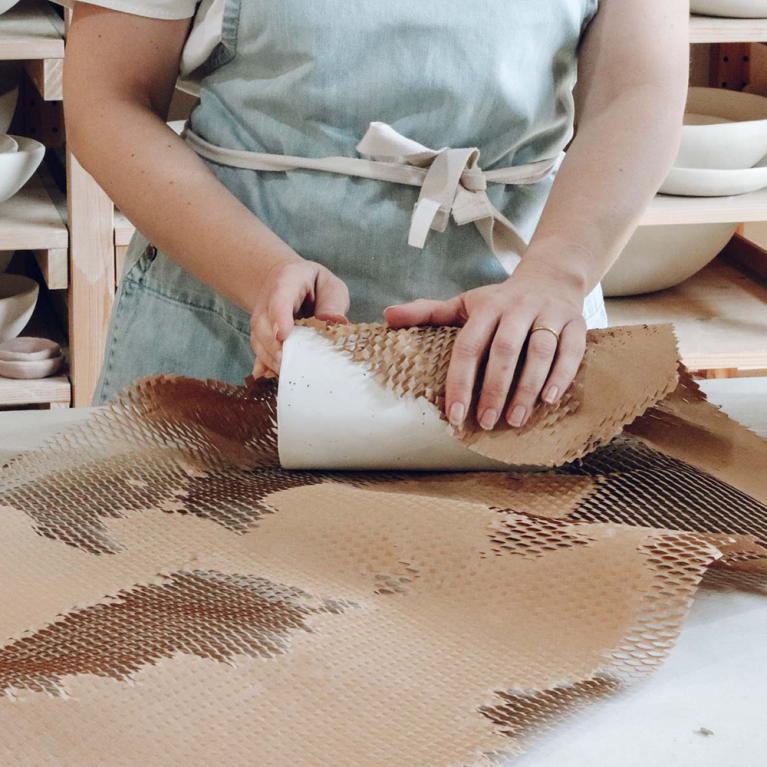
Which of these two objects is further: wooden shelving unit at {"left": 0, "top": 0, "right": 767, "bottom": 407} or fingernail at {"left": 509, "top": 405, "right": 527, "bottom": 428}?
wooden shelving unit at {"left": 0, "top": 0, "right": 767, "bottom": 407}

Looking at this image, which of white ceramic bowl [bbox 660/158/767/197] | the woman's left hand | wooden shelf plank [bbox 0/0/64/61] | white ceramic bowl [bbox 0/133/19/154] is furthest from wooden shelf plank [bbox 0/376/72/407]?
the woman's left hand

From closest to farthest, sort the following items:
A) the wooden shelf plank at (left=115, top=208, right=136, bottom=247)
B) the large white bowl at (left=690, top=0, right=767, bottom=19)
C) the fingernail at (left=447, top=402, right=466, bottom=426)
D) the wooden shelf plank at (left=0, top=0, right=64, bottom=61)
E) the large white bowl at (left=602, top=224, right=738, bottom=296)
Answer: the fingernail at (left=447, top=402, right=466, bottom=426)
the wooden shelf plank at (left=0, top=0, right=64, bottom=61)
the wooden shelf plank at (left=115, top=208, right=136, bottom=247)
the large white bowl at (left=690, top=0, right=767, bottom=19)
the large white bowl at (left=602, top=224, right=738, bottom=296)

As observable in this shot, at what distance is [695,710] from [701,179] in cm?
158

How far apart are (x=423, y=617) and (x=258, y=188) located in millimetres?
510

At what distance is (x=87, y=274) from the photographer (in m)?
1.79

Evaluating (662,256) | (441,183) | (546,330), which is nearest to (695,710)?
(546,330)

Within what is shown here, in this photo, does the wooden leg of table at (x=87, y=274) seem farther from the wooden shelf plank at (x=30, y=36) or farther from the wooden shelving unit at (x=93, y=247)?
the wooden shelf plank at (x=30, y=36)

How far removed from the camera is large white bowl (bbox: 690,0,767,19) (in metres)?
1.89

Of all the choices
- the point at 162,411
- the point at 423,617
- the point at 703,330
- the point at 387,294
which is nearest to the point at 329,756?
the point at 423,617

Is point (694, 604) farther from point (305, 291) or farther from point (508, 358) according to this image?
point (305, 291)

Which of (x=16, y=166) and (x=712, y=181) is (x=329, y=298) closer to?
(x=16, y=166)

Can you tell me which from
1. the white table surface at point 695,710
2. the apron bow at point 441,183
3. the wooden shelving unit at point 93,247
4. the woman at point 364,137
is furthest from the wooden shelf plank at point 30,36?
the white table surface at point 695,710

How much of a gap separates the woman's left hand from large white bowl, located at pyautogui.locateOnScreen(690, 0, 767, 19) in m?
1.38

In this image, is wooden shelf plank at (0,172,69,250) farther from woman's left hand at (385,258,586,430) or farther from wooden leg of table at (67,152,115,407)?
woman's left hand at (385,258,586,430)
